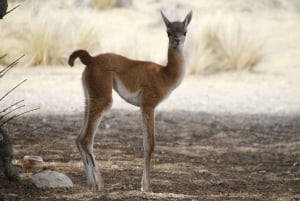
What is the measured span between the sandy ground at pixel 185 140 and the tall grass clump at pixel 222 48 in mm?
971

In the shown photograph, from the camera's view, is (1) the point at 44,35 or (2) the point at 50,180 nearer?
(2) the point at 50,180

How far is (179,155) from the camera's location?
10.4 m

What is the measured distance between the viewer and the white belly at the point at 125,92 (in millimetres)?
7754

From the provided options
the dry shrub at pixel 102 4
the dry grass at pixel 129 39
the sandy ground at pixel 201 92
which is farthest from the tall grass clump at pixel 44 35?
the dry shrub at pixel 102 4

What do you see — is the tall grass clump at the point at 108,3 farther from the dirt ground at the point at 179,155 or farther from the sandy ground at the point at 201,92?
the dirt ground at the point at 179,155

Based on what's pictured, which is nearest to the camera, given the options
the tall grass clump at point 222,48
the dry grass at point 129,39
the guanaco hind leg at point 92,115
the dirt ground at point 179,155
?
the guanaco hind leg at point 92,115

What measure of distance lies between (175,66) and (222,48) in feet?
36.8

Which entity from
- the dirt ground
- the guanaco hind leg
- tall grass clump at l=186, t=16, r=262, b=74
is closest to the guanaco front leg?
the dirt ground

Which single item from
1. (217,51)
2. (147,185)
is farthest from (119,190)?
(217,51)

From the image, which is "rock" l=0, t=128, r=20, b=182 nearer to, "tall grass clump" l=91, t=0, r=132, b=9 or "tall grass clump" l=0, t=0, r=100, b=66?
"tall grass clump" l=0, t=0, r=100, b=66

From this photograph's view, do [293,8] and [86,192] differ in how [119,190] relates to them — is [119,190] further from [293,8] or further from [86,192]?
[293,8]

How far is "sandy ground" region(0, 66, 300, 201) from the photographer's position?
821cm

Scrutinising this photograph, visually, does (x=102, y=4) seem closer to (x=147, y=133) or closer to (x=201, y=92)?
(x=201, y=92)

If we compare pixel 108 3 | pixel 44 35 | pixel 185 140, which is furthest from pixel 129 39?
pixel 185 140
